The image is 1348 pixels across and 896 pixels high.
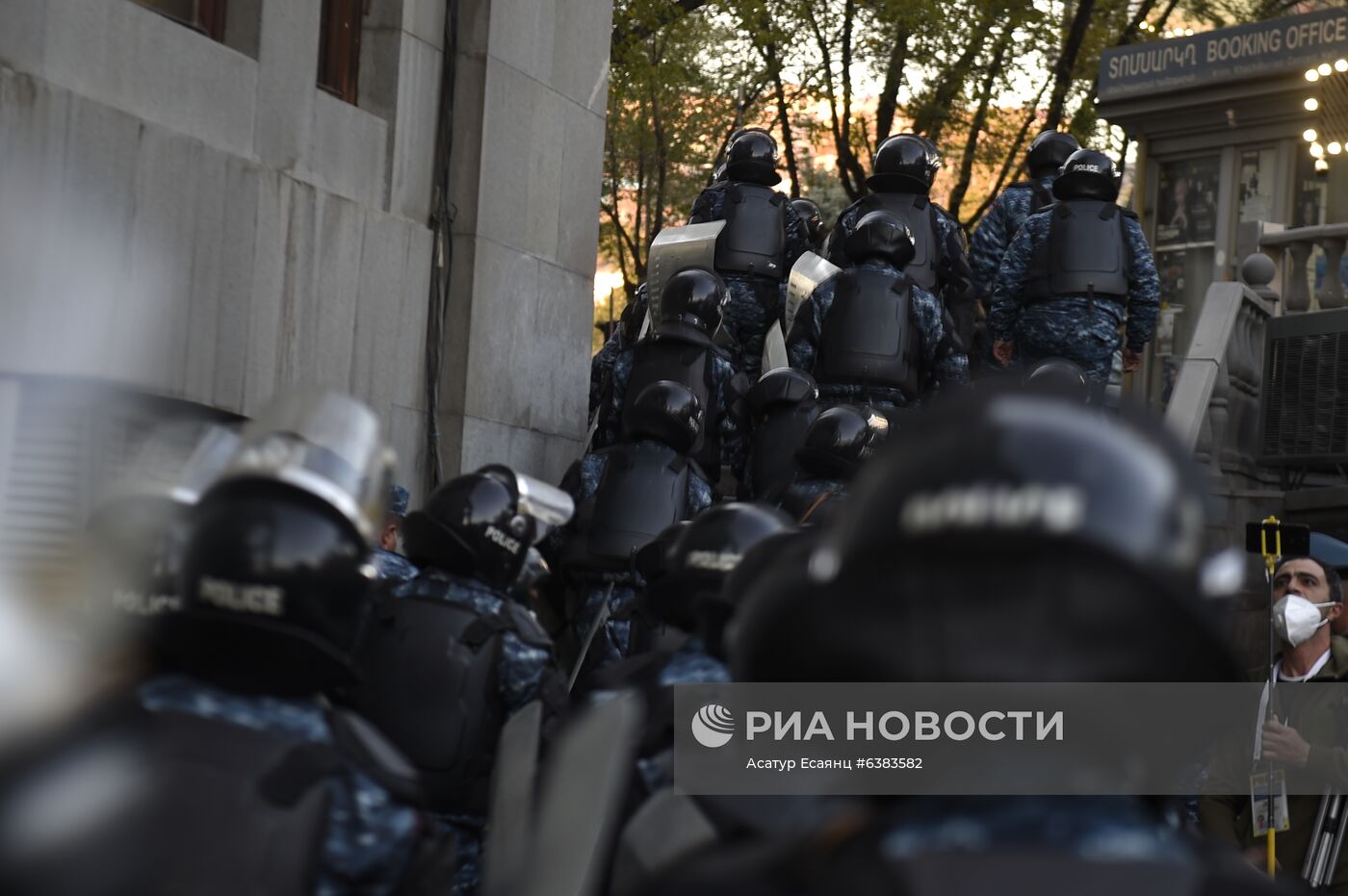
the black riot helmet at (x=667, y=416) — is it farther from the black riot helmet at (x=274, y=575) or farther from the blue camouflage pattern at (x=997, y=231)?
the black riot helmet at (x=274, y=575)

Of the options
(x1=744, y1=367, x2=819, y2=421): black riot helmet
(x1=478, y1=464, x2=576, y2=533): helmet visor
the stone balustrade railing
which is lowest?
(x1=478, y1=464, x2=576, y2=533): helmet visor

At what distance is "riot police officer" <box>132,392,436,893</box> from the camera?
8.37 feet

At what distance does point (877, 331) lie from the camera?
10391mm

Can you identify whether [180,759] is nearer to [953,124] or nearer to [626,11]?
[626,11]

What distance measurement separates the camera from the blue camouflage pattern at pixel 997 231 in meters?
12.4

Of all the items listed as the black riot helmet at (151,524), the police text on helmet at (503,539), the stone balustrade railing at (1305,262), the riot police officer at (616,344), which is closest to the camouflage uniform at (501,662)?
the police text on helmet at (503,539)

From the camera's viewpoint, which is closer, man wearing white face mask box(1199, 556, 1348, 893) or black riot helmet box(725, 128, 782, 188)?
man wearing white face mask box(1199, 556, 1348, 893)

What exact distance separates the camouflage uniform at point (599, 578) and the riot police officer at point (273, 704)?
16.4 feet

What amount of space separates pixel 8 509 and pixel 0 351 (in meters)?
0.54

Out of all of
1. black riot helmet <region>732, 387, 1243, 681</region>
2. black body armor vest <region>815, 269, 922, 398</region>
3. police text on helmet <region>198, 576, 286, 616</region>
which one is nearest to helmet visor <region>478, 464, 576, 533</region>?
police text on helmet <region>198, 576, 286, 616</region>

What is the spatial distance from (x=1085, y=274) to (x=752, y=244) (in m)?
2.32

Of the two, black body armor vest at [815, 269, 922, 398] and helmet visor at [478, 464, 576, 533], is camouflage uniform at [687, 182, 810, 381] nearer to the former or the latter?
black body armor vest at [815, 269, 922, 398]

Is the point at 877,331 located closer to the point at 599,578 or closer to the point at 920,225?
the point at 920,225

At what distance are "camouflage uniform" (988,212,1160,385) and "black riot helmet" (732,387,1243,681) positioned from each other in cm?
958
